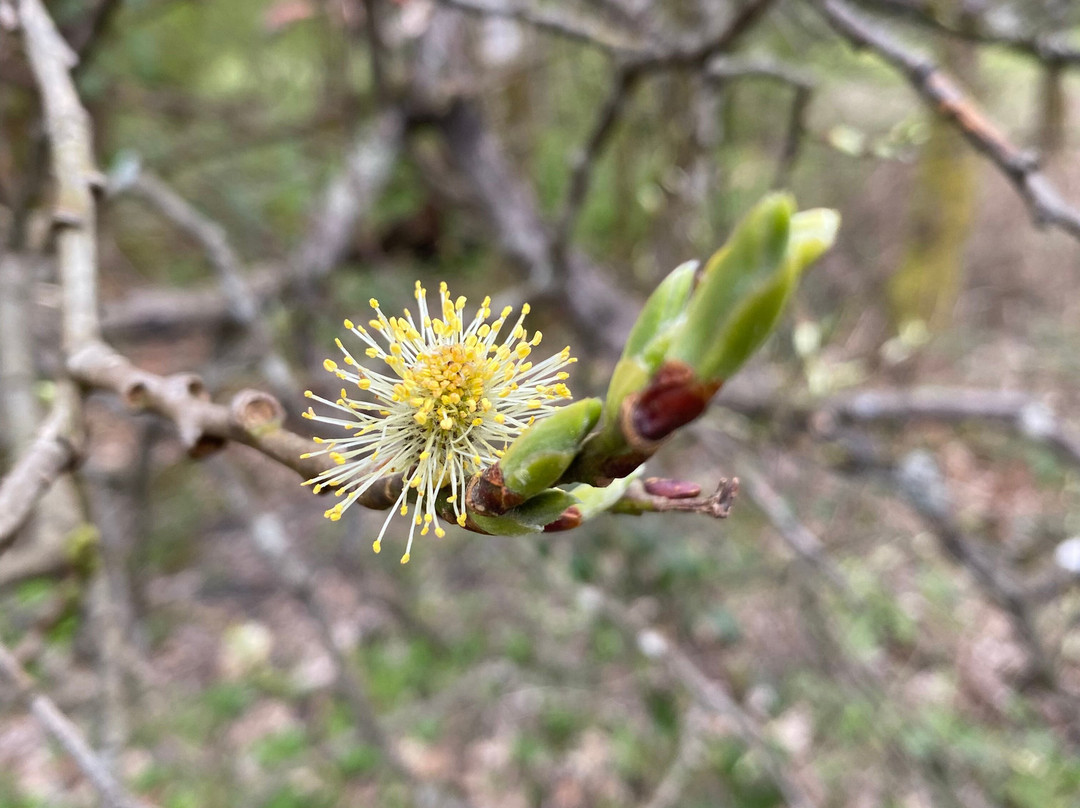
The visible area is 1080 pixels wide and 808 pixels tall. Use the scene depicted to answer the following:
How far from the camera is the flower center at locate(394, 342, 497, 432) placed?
0.69 metres

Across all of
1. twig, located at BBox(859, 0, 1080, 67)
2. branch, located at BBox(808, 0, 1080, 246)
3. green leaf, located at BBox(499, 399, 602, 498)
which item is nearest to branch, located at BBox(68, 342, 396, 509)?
green leaf, located at BBox(499, 399, 602, 498)

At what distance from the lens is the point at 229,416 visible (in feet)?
1.96

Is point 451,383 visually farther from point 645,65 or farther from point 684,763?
point 684,763

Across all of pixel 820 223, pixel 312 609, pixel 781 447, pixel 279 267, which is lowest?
pixel 820 223

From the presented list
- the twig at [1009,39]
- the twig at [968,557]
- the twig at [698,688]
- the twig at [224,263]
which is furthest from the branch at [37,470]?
the twig at [968,557]

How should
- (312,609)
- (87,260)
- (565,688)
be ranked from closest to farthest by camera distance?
(87,260)
(312,609)
(565,688)

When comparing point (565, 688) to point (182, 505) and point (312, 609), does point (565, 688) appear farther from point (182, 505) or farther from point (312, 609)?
point (182, 505)

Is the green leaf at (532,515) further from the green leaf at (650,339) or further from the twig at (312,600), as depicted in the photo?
the twig at (312,600)

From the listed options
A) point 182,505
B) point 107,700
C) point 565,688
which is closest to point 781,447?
point 565,688

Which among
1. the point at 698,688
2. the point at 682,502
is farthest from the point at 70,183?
the point at 698,688

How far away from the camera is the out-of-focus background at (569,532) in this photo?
4.92ft

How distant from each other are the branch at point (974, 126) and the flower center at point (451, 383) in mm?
778

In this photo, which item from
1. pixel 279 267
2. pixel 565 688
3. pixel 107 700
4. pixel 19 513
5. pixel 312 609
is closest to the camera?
pixel 19 513

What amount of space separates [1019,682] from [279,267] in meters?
3.26
